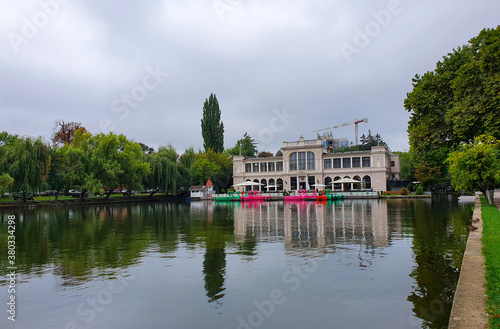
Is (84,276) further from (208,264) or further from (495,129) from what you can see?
(495,129)

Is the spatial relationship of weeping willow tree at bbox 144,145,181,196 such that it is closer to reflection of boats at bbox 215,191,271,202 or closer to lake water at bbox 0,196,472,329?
reflection of boats at bbox 215,191,271,202

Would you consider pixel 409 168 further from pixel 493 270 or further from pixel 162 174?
pixel 493 270

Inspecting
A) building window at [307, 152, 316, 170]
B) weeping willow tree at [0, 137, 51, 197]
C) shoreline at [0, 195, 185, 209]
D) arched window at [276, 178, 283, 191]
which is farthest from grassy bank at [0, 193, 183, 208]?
building window at [307, 152, 316, 170]

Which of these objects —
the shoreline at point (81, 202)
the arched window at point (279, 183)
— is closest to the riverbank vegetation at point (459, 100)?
the shoreline at point (81, 202)

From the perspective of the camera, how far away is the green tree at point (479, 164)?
2233 cm

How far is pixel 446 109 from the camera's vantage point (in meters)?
24.4

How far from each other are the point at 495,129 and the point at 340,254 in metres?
14.6

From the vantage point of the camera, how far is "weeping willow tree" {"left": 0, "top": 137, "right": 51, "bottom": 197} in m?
36.4

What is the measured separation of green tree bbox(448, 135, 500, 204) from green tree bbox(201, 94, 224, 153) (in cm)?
5273

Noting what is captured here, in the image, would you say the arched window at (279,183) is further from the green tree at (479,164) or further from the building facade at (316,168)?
the green tree at (479,164)
